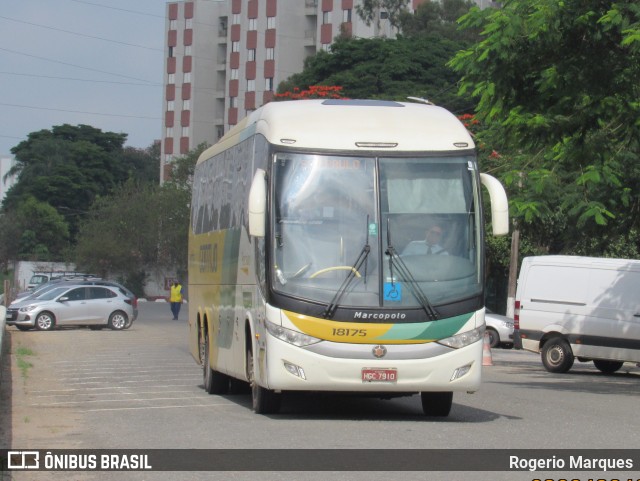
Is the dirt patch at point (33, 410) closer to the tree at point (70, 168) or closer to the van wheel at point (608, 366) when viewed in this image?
the van wheel at point (608, 366)

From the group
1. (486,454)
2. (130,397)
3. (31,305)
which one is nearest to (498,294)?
(31,305)

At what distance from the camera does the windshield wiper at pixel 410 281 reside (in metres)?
13.1

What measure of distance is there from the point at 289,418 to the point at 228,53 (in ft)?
279

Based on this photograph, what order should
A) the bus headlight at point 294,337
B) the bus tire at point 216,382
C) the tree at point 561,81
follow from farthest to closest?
the tree at point 561,81 → the bus tire at point 216,382 → the bus headlight at point 294,337

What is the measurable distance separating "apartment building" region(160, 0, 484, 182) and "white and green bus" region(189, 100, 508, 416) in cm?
7301

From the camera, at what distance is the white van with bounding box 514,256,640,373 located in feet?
78.0

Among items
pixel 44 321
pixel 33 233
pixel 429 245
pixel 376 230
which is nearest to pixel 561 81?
pixel 429 245

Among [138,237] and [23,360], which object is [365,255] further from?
[138,237]

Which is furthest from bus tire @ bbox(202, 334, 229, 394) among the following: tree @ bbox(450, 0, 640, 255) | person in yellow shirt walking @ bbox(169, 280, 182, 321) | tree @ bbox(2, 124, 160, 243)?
tree @ bbox(2, 124, 160, 243)

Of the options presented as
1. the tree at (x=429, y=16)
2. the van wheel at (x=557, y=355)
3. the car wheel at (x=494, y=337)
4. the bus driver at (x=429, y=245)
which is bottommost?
the car wheel at (x=494, y=337)

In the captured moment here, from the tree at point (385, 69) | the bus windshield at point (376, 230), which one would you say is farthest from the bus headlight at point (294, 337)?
the tree at point (385, 69)

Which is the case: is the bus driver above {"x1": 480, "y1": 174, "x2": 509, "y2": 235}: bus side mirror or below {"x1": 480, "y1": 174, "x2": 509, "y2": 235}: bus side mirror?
below

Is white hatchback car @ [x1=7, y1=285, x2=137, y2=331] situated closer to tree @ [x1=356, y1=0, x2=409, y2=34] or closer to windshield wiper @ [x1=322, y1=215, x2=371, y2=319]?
windshield wiper @ [x1=322, y1=215, x2=371, y2=319]

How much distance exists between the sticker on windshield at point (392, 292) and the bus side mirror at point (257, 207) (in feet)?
4.90
